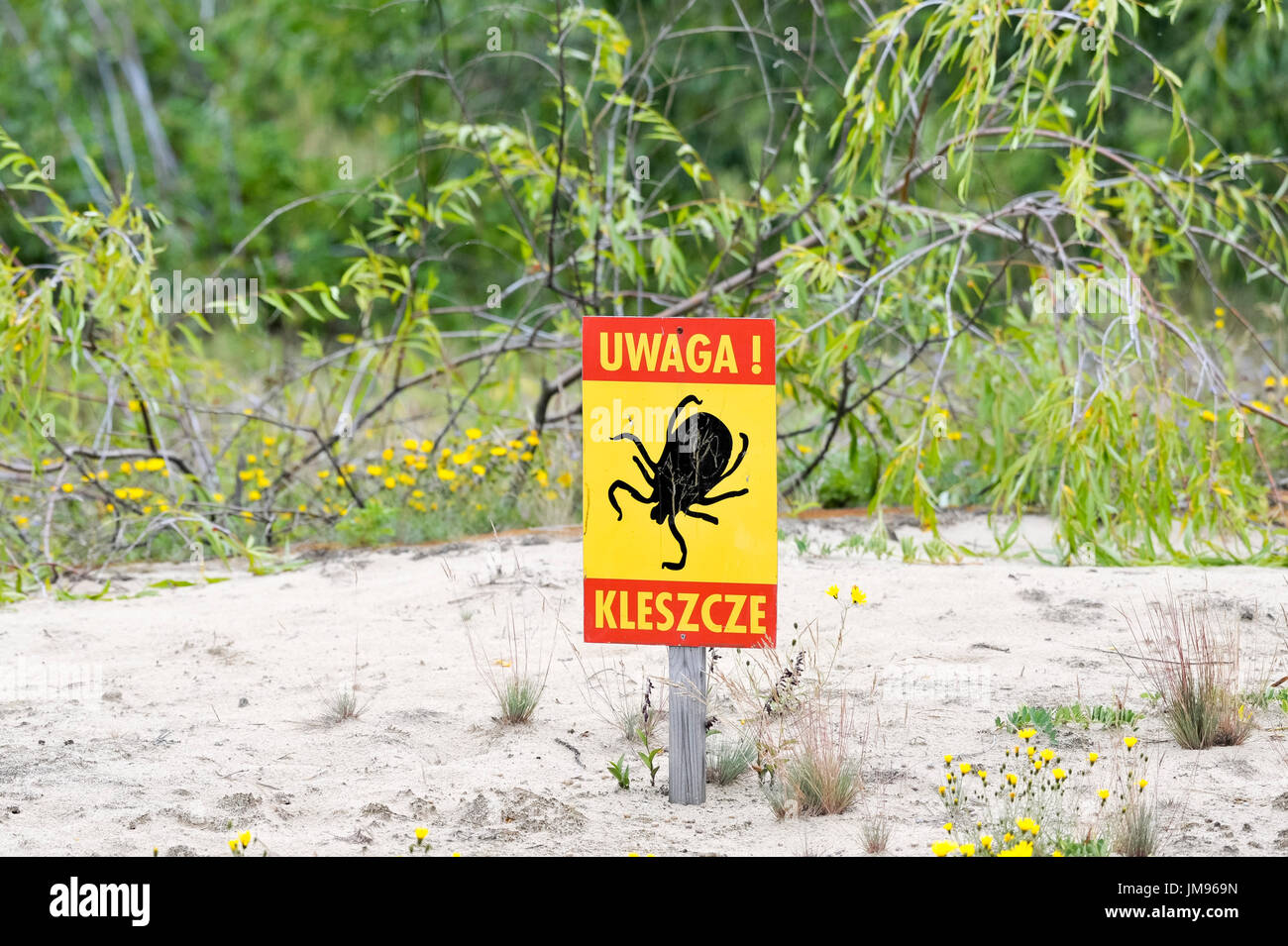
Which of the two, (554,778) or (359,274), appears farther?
(359,274)

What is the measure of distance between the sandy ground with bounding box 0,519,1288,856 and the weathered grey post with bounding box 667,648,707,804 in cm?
5

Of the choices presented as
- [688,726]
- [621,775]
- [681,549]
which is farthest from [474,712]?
[681,549]

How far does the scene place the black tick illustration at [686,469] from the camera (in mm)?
2768

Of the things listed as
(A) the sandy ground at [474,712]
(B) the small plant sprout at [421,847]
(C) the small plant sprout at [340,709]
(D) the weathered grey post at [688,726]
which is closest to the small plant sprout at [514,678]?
(A) the sandy ground at [474,712]

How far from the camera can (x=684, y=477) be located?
9.12 feet

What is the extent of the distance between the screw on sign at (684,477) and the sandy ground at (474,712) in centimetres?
48

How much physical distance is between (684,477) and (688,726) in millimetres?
588

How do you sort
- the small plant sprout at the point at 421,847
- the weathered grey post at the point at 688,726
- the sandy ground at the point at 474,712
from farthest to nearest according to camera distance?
the weathered grey post at the point at 688,726, the sandy ground at the point at 474,712, the small plant sprout at the point at 421,847

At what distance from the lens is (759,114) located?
11.2 m

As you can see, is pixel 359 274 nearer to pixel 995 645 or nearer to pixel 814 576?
pixel 814 576

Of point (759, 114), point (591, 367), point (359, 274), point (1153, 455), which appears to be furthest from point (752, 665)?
point (759, 114)

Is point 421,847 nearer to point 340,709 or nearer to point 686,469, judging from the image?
point 340,709

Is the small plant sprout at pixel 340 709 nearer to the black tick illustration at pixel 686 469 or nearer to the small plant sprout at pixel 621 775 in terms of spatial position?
the small plant sprout at pixel 621 775

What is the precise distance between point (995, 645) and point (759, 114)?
835 centimetres
